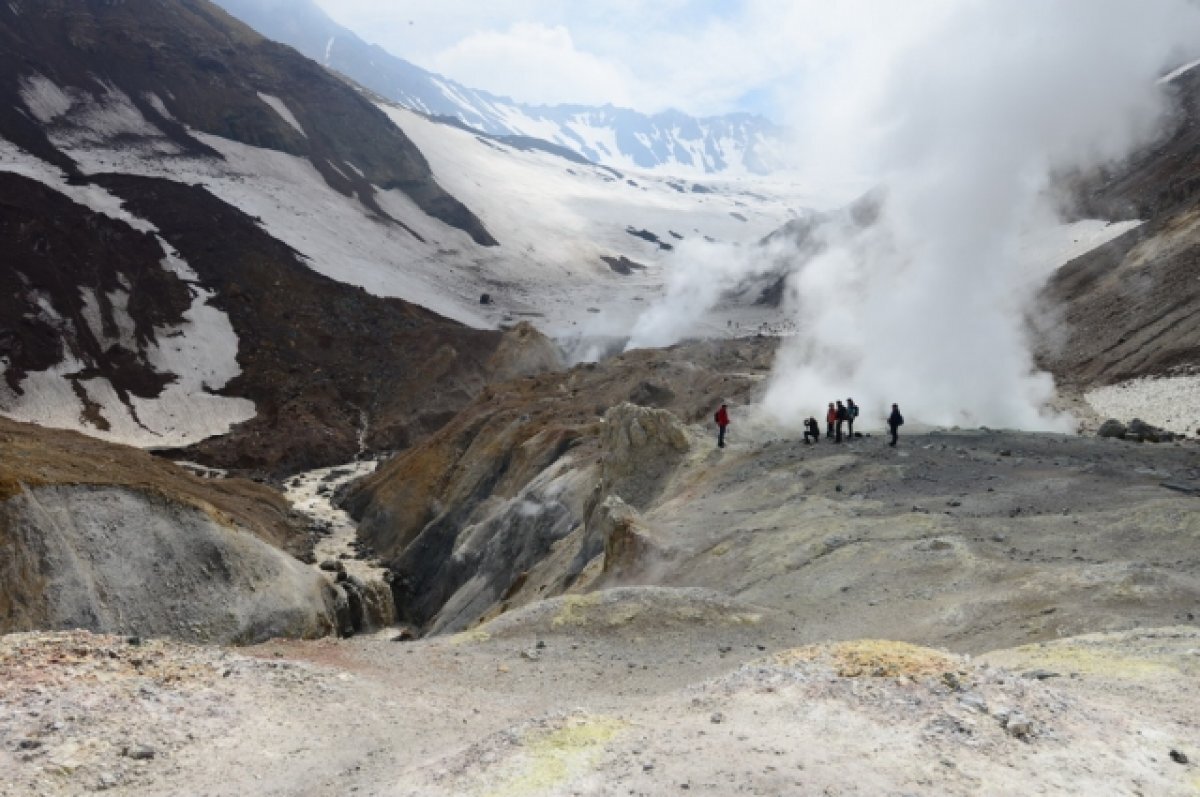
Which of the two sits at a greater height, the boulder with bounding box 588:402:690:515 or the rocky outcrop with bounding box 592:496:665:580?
the boulder with bounding box 588:402:690:515

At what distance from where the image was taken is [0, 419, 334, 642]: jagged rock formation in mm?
21125

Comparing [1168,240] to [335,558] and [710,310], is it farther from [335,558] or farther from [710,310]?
[710,310]

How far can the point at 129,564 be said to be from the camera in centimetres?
2323

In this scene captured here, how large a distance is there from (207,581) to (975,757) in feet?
75.8

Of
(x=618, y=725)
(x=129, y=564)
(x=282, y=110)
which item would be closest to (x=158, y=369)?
(x=129, y=564)

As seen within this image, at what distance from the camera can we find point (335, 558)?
40281mm

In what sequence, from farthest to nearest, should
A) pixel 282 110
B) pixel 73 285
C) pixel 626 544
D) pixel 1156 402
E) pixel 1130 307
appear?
pixel 282 110
pixel 73 285
pixel 1130 307
pixel 1156 402
pixel 626 544

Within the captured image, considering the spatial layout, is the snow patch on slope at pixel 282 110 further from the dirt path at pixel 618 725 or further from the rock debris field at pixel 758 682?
the dirt path at pixel 618 725

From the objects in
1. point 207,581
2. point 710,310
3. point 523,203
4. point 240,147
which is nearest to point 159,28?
point 240,147

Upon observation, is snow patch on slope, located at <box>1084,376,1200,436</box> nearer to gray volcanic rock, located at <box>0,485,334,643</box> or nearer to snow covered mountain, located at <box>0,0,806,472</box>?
gray volcanic rock, located at <box>0,485,334,643</box>

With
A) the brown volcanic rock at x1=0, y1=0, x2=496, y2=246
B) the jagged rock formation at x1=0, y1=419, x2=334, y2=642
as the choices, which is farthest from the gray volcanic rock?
the brown volcanic rock at x1=0, y1=0, x2=496, y2=246

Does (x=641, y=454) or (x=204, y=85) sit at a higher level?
(x=204, y=85)

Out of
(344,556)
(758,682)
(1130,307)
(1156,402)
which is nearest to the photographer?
(758,682)

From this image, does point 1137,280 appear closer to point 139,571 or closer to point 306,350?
point 139,571
